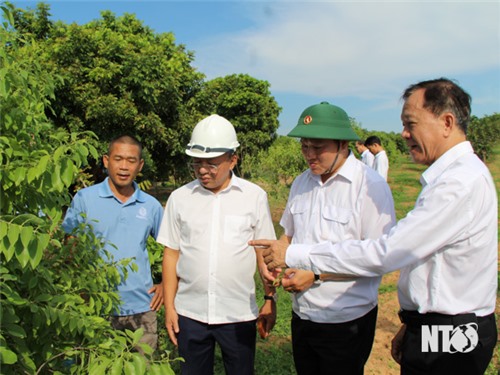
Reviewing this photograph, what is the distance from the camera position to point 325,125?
2.10 meters

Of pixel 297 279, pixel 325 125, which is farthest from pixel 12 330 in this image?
pixel 325 125

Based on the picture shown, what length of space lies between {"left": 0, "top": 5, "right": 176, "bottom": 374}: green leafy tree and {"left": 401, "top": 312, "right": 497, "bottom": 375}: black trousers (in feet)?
3.41

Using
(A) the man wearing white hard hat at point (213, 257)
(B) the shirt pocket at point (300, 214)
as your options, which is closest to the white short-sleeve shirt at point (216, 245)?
(A) the man wearing white hard hat at point (213, 257)

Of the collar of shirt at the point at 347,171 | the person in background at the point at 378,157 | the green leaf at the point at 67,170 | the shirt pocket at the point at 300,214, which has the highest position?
the person in background at the point at 378,157

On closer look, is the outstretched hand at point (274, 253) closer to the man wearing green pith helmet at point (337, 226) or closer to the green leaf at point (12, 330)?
the man wearing green pith helmet at point (337, 226)

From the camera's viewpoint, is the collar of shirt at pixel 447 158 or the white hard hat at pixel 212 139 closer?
the collar of shirt at pixel 447 158

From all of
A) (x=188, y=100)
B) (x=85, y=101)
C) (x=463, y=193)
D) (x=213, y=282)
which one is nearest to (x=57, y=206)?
(x=213, y=282)

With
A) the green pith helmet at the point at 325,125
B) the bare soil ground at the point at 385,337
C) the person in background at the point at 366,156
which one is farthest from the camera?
the person in background at the point at 366,156

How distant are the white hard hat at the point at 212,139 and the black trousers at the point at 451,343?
4.18 feet

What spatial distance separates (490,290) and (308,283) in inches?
30.6

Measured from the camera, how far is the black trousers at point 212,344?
233 centimetres

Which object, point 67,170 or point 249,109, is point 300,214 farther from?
point 249,109

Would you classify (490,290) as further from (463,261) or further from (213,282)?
(213,282)

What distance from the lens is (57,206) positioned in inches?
60.3
